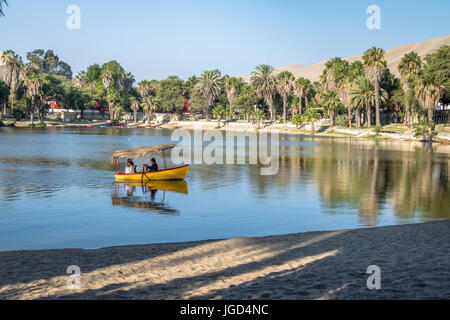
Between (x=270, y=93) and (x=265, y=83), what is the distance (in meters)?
3.65

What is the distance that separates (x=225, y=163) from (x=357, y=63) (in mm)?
97732

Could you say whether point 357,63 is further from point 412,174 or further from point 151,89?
point 412,174

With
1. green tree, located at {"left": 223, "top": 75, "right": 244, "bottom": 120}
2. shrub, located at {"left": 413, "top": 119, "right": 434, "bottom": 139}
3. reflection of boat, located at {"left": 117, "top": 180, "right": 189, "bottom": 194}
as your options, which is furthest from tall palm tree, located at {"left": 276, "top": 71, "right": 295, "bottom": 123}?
reflection of boat, located at {"left": 117, "top": 180, "right": 189, "bottom": 194}

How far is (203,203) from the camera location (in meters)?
24.1

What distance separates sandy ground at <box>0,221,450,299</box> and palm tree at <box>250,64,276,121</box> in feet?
442

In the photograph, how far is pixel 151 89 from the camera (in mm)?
179500

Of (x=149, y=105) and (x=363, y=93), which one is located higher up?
(x=363, y=93)

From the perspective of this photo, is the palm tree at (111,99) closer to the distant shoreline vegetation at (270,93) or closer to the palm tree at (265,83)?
the distant shoreline vegetation at (270,93)

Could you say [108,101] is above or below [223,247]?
above

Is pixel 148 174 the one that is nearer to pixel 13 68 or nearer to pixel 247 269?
pixel 247 269

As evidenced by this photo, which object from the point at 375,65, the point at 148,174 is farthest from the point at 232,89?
the point at 148,174

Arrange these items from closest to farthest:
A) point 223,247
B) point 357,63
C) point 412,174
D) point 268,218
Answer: point 223,247
point 268,218
point 412,174
point 357,63
